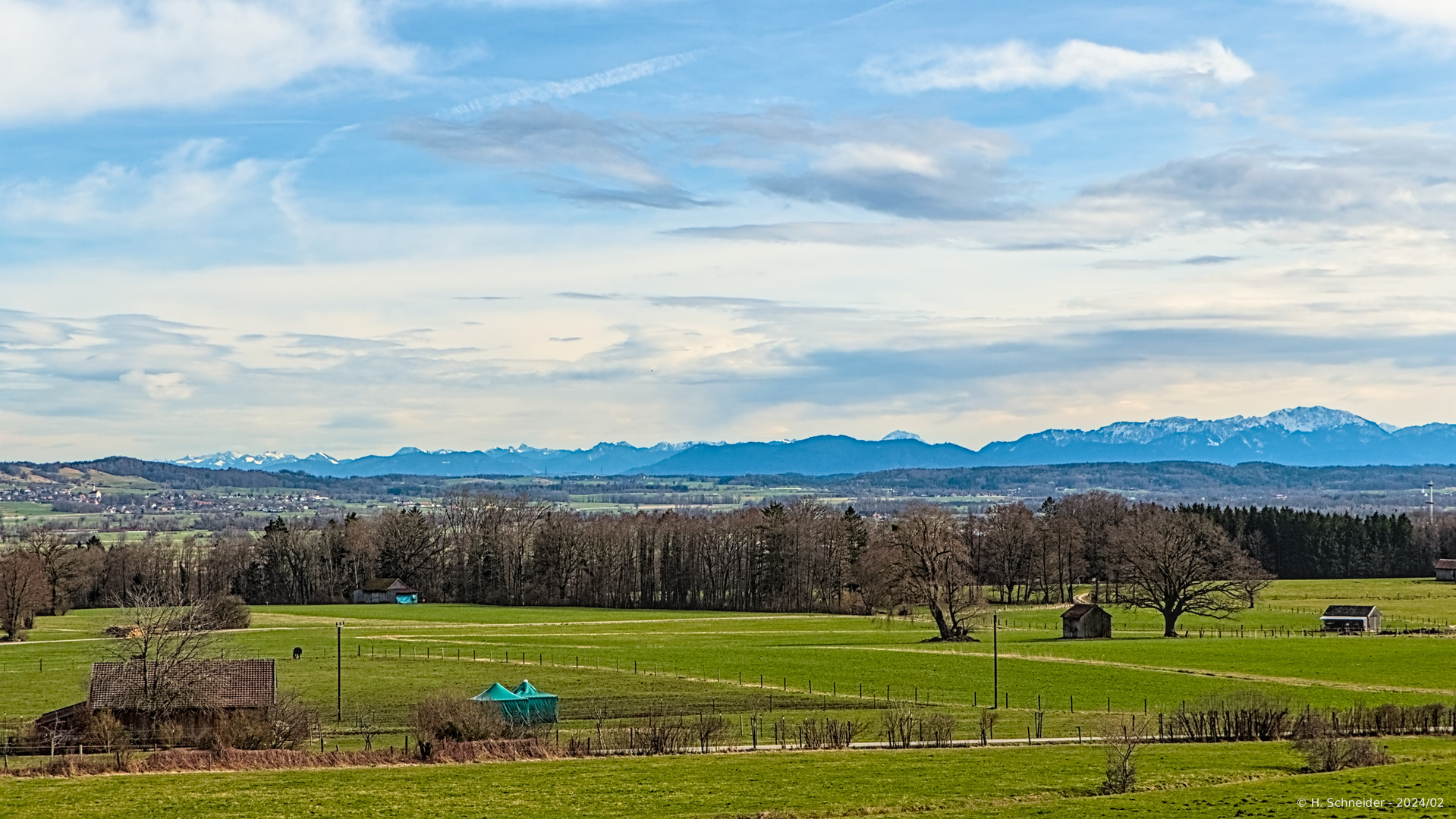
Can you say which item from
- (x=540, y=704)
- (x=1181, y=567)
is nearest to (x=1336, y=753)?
(x=540, y=704)

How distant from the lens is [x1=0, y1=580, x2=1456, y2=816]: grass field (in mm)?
31125

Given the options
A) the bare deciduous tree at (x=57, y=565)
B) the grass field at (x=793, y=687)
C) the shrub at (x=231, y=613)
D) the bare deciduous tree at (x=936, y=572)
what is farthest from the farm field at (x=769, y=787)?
the bare deciduous tree at (x=57, y=565)

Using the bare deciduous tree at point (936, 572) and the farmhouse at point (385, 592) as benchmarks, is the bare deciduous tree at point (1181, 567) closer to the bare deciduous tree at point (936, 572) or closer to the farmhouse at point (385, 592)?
the bare deciduous tree at point (936, 572)

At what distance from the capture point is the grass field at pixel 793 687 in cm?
3112

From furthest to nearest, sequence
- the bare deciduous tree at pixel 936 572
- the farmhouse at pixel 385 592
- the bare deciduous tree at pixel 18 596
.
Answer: the farmhouse at pixel 385 592, the bare deciduous tree at pixel 18 596, the bare deciduous tree at pixel 936 572

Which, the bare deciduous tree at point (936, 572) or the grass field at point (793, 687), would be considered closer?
the grass field at point (793, 687)

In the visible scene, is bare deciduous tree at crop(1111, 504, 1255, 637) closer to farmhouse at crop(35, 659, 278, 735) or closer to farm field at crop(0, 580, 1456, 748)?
farm field at crop(0, 580, 1456, 748)

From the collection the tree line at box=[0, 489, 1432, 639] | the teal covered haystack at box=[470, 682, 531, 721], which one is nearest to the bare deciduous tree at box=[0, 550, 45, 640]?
the tree line at box=[0, 489, 1432, 639]

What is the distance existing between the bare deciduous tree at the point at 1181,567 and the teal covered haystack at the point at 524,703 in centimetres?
5444

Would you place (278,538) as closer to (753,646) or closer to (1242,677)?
(753,646)

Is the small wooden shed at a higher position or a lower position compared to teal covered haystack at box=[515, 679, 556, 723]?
lower

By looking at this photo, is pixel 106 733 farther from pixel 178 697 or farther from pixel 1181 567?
pixel 1181 567

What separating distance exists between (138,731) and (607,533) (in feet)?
332

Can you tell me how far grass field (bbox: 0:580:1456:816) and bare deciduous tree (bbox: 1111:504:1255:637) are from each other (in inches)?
117
